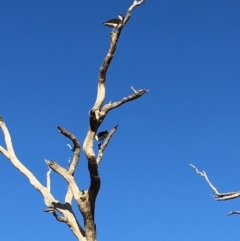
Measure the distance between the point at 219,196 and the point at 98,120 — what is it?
1.87 m

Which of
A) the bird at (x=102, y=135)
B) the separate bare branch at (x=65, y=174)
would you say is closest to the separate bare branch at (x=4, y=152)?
the separate bare branch at (x=65, y=174)

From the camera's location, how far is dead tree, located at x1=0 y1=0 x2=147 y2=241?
432 cm

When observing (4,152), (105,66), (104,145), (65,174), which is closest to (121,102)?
(105,66)

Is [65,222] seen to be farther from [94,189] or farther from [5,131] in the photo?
[5,131]

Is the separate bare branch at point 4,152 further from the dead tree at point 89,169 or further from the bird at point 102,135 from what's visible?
the bird at point 102,135

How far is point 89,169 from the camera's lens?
4262mm

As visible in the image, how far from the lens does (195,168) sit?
241 inches

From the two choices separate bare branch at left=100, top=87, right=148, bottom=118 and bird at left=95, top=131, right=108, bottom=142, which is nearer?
separate bare branch at left=100, top=87, right=148, bottom=118

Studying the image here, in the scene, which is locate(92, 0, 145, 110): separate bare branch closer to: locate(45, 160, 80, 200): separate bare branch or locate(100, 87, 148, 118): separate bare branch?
locate(100, 87, 148, 118): separate bare branch

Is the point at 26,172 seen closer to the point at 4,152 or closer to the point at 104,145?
the point at 4,152

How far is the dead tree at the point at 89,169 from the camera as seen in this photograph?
432 centimetres

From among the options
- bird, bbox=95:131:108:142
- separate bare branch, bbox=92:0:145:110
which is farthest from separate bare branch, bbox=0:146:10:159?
separate bare branch, bbox=92:0:145:110

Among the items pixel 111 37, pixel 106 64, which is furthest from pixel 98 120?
pixel 111 37

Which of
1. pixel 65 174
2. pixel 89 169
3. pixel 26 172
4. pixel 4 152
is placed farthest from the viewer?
pixel 4 152
